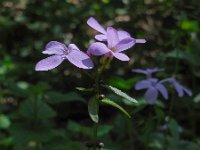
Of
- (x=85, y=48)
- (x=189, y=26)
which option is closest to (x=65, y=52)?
(x=189, y=26)

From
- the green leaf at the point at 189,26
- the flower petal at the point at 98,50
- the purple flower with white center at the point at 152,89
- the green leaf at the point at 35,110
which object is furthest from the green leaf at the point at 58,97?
the flower petal at the point at 98,50

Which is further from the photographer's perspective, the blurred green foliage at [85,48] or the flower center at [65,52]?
the blurred green foliage at [85,48]

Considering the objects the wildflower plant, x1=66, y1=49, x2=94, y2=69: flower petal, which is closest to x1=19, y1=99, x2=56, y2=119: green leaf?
the wildflower plant

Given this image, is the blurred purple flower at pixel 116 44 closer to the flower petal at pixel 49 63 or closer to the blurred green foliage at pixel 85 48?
the flower petal at pixel 49 63

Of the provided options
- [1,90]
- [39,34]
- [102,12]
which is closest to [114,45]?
[1,90]

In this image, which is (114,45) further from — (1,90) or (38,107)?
(1,90)

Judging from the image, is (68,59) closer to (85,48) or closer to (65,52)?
(65,52)
